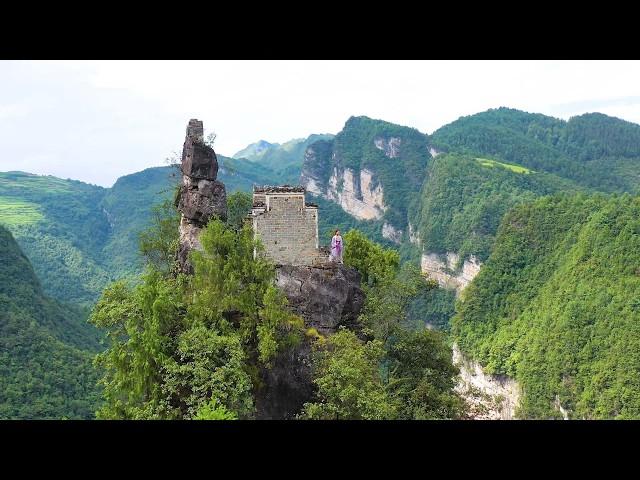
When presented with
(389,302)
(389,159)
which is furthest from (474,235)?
(389,302)

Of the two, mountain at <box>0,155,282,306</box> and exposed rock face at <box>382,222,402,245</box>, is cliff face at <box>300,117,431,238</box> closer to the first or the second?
exposed rock face at <box>382,222,402,245</box>

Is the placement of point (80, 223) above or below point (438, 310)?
above

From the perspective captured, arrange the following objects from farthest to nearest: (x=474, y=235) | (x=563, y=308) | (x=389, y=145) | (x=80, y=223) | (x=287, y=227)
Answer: (x=389, y=145)
(x=80, y=223)
(x=474, y=235)
(x=563, y=308)
(x=287, y=227)

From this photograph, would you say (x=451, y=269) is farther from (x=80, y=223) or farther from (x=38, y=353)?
(x=80, y=223)

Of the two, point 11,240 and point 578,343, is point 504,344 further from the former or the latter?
point 11,240

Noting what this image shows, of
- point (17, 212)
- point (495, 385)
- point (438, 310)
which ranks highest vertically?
point (17, 212)

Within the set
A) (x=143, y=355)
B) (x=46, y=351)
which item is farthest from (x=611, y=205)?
(x=143, y=355)
